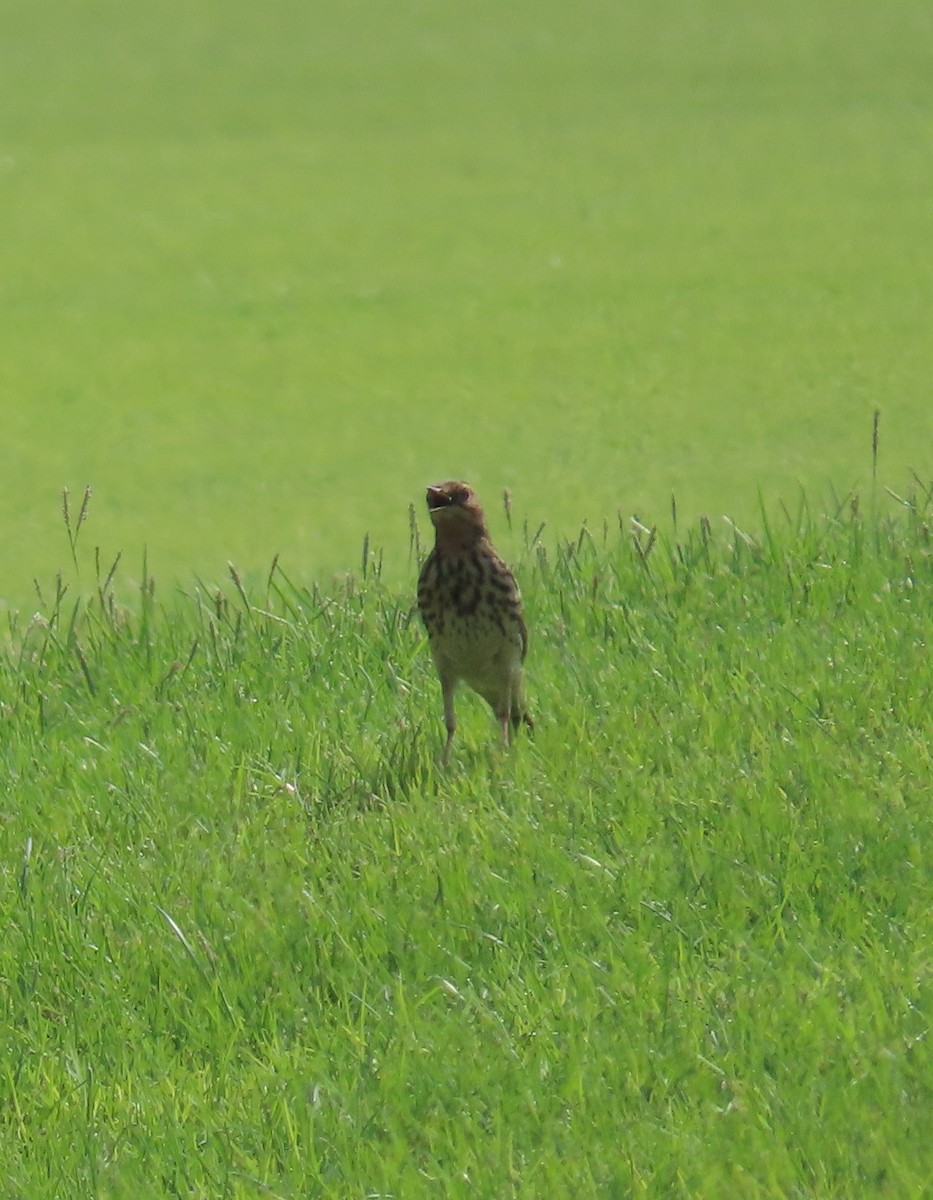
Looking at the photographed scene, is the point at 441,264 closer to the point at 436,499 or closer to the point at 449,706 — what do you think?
the point at 449,706

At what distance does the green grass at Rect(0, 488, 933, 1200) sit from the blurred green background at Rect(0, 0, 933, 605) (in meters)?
1.46

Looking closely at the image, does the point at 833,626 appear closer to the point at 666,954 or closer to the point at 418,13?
the point at 666,954

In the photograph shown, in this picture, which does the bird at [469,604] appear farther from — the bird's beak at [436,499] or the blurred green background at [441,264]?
the blurred green background at [441,264]

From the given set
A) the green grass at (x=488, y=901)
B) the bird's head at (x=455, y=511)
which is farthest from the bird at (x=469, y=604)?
the green grass at (x=488, y=901)

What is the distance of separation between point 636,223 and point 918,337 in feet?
7.58

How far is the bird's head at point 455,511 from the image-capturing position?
14.4 feet

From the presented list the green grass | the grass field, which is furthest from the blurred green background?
the green grass

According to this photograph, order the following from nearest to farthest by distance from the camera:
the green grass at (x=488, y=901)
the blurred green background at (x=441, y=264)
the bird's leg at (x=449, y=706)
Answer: the green grass at (x=488, y=901), the bird's leg at (x=449, y=706), the blurred green background at (x=441, y=264)

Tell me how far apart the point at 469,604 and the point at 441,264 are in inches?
236

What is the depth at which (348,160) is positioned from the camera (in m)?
12.0

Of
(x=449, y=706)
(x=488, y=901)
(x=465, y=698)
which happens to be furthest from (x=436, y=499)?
(x=488, y=901)

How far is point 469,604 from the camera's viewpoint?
14.7ft

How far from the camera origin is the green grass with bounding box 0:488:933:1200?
3.07m

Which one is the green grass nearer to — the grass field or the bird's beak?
the grass field
